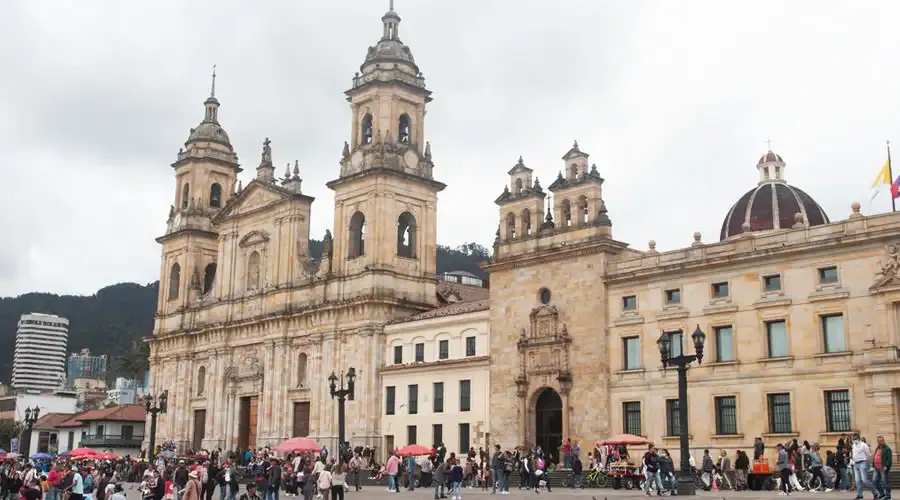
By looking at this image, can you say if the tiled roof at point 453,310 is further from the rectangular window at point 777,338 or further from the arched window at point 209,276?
the arched window at point 209,276

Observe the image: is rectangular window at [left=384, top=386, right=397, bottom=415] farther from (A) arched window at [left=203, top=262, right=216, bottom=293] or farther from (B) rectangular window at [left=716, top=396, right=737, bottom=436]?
(A) arched window at [left=203, top=262, right=216, bottom=293]

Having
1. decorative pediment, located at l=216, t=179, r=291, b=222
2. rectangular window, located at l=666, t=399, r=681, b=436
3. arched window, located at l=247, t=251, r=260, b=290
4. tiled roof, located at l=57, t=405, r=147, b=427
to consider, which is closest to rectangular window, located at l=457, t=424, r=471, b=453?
rectangular window, located at l=666, t=399, r=681, b=436

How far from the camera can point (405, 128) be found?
211 ft

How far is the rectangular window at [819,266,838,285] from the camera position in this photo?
1563 inches

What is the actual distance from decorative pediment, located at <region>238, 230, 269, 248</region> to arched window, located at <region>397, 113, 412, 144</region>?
1123 centimetres

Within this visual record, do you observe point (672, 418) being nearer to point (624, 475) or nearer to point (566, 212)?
point (624, 475)

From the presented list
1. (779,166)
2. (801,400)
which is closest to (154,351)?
(779,166)

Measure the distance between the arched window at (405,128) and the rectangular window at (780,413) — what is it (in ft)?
99.1

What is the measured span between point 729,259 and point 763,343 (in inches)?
143

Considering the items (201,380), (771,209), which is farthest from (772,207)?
(201,380)

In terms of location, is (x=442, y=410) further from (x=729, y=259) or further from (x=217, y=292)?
(x=217, y=292)

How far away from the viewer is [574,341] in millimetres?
47344

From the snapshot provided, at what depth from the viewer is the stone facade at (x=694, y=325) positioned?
3856cm

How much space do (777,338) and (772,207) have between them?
67.7 feet
